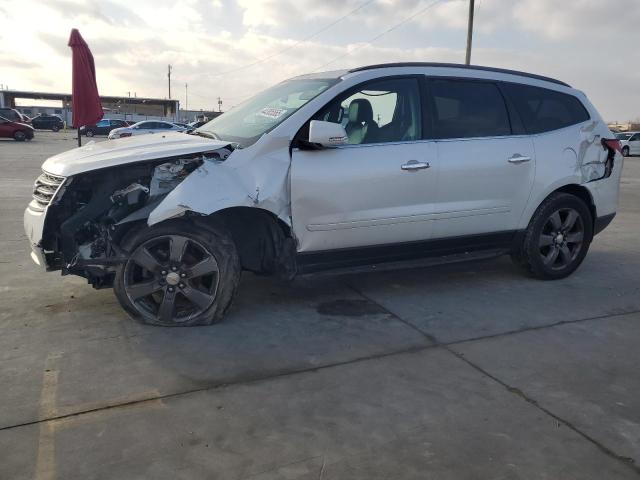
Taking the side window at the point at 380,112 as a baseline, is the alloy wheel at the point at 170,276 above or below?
below

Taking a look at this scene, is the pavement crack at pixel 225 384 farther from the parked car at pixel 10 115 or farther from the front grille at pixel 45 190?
the parked car at pixel 10 115

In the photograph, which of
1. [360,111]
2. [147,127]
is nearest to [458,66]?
[360,111]

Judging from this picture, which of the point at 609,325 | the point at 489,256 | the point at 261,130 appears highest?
the point at 261,130

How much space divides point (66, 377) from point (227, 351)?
97cm

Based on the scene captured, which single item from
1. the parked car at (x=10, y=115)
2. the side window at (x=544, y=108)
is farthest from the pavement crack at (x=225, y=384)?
the parked car at (x=10, y=115)

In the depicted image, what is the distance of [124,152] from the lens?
12.8 feet

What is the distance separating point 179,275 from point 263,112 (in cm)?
156

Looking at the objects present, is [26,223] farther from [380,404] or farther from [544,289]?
[544,289]

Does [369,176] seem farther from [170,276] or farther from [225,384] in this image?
[225,384]

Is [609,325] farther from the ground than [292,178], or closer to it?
closer to it

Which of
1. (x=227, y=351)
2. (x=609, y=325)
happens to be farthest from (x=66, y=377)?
(x=609, y=325)

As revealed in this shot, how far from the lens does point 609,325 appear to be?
4.30m

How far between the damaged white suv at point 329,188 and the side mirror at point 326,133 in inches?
0.4

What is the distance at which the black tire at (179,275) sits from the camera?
3865mm
